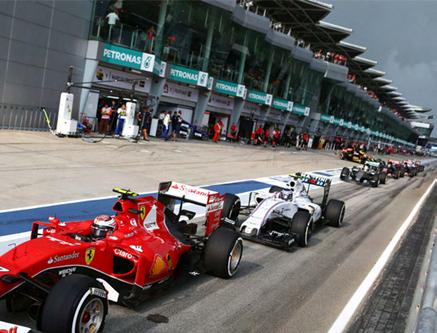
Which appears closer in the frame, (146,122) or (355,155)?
(146,122)

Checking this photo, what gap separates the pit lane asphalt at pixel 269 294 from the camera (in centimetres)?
573

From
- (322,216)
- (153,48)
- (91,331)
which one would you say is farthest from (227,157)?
(91,331)

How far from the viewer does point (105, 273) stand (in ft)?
18.4

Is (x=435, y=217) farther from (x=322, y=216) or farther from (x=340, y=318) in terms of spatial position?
(x=340, y=318)

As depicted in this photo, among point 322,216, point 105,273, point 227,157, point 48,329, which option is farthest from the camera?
Answer: point 227,157

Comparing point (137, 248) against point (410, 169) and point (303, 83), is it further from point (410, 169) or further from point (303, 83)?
point (303, 83)

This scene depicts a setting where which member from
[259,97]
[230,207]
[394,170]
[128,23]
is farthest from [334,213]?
[259,97]

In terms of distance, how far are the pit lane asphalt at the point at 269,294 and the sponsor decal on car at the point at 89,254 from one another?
709mm

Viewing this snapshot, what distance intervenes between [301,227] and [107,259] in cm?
526

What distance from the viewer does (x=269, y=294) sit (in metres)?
7.17

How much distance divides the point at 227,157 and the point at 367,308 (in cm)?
1893

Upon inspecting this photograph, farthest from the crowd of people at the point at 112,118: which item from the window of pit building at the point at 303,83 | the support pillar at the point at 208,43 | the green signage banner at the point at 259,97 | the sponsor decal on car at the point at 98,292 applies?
the window of pit building at the point at 303,83

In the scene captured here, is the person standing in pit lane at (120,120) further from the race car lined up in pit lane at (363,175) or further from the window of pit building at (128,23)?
the race car lined up in pit lane at (363,175)

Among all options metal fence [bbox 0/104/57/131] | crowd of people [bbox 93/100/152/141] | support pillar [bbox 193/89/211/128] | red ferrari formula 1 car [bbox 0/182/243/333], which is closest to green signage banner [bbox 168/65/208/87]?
support pillar [bbox 193/89/211/128]
